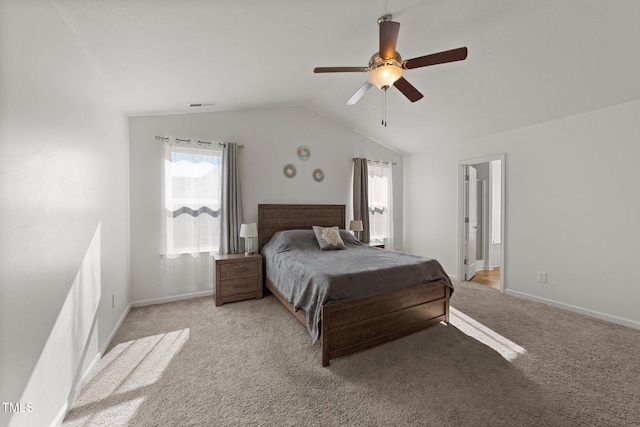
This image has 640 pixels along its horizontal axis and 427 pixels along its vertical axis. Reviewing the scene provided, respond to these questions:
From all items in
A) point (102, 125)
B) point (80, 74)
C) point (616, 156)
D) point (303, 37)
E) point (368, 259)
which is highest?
point (303, 37)

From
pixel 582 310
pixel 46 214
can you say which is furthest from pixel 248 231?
pixel 582 310

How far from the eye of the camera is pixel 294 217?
14.1ft

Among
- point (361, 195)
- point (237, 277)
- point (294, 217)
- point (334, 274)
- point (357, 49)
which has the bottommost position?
point (237, 277)

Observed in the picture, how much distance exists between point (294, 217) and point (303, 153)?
43.4 inches

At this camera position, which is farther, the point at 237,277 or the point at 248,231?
the point at 248,231

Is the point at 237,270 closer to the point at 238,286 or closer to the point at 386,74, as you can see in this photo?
the point at 238,286

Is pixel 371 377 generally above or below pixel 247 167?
below

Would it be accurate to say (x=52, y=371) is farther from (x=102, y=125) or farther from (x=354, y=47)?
(x=354, y=47)

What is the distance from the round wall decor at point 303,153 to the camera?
14.5ft

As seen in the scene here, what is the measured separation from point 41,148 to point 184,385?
5.62 ft

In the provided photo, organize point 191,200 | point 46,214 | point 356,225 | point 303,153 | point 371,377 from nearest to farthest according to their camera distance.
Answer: point 46,214 → point 371,377 → point 191,200 → point 303,153 → point 356,225

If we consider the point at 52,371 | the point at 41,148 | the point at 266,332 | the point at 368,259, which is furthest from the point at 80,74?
the point at 368,259

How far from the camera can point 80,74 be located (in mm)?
1874

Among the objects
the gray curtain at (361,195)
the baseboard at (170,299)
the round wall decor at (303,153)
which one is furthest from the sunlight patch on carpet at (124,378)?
the gray curtain at (361,195)
